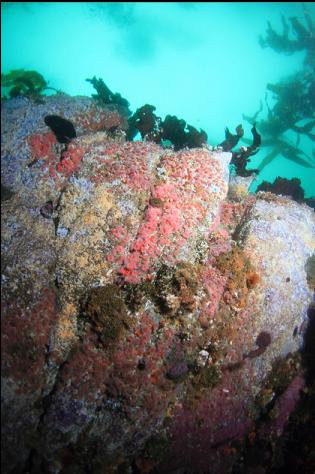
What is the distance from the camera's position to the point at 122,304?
6.21m

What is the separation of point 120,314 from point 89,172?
3237 millimetres

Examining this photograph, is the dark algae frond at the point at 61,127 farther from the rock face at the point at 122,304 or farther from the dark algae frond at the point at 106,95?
the dark algae frond at the point at 106,95

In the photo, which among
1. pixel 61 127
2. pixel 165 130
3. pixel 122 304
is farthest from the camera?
pixel 165 130

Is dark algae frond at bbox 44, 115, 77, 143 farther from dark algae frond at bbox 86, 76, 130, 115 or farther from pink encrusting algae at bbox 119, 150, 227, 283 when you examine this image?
dark algae frond at bbox 86, 76, 130, 115

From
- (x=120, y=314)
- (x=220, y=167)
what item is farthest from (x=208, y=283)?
(x=220, y=167)

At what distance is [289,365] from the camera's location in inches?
328

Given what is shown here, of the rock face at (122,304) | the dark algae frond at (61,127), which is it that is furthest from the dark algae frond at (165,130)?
the dark algae frond at (61,127)

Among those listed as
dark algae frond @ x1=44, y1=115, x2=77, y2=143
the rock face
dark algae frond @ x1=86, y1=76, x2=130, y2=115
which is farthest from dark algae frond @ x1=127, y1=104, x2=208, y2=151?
dark algae frond @ x1=44, y1=115, x2=77, y2=143

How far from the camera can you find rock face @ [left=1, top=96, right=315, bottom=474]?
571 centimetres

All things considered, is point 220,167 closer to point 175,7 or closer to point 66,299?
point 66,299

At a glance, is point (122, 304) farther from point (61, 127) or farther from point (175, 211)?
point (61, 127)

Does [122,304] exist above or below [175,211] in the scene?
below

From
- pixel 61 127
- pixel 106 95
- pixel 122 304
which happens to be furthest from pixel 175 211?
pixel 106 95

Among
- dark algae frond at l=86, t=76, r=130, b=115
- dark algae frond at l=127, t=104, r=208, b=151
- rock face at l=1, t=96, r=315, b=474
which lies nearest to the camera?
rock face at l=1, t=96, r=315, b=474
